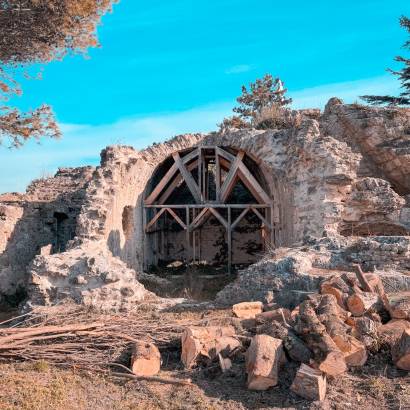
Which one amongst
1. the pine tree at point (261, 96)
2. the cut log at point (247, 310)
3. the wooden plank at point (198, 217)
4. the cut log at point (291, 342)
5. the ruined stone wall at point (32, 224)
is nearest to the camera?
the cut log at point (291, 342)

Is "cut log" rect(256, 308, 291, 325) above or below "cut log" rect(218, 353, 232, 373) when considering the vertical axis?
above

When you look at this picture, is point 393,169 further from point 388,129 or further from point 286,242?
point 286,242

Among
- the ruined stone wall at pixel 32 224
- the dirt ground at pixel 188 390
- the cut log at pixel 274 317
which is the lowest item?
the dirt ground at pixel 188 390

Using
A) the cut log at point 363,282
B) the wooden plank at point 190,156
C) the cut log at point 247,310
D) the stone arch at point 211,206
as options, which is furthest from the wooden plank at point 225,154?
the cut log at point 363,282

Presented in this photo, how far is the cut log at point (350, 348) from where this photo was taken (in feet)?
18.7

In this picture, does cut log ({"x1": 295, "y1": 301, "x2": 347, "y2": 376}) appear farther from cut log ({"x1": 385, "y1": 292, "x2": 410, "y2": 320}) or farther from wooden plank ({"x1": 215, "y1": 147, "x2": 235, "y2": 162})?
wooden plank ({"x1": 215, "y1": 147, "x2": 235, "y2": 162})

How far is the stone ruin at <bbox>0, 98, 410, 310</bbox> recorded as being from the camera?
884 centimetres

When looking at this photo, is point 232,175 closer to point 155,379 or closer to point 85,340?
point 85,340

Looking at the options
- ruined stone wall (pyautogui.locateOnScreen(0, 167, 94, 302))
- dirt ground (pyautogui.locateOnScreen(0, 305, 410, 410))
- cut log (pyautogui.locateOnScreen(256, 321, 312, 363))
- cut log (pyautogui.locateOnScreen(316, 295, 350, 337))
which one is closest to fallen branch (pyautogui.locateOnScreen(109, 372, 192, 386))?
dirt ground (pyautogui.locateOnScreen(0, 305, 410, 410))

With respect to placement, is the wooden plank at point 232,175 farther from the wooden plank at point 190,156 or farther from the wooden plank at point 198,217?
the wooden plank at point 190,156

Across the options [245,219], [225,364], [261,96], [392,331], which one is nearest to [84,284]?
[225,364]

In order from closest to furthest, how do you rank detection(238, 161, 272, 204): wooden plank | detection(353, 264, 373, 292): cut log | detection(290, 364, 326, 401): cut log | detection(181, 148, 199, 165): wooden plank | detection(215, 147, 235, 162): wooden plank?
1. detection(290, 364, 326, 401): cut log
2. detection(353, 264, 373, 292): cut log
3. detection(238, 161, 272, 204): wooden plank
4. detection(215, 147, 235, 162): wooden plank
5. detection(181, 148, 199, 165): wooden plank

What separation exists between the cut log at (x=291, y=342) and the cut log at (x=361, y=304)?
1.08 metres

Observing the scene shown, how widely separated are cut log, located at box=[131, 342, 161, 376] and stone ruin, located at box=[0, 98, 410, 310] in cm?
256
